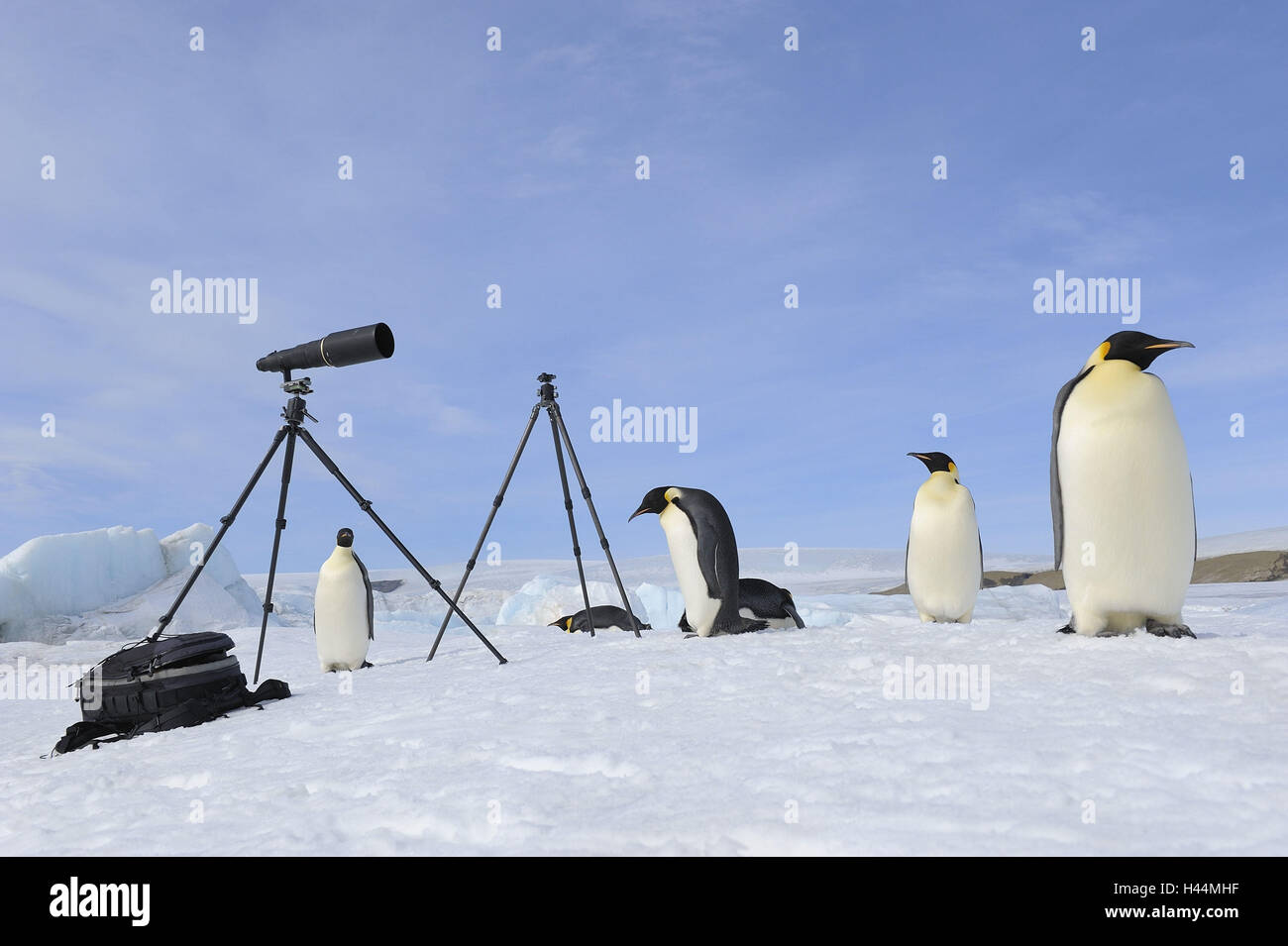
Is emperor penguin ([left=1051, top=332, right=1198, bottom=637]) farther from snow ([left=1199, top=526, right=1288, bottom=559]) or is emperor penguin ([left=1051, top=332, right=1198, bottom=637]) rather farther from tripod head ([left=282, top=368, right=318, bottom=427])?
snow ([left=1199, top=526, right=1288, bottom=559])

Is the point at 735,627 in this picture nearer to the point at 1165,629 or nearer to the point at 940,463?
the point at 940,463

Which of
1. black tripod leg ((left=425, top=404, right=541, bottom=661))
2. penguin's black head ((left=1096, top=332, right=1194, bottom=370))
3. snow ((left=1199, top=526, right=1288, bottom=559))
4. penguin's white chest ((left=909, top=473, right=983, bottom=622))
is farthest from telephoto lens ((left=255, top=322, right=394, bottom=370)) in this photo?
snow ((left=1199, top=526, right=1288, bottom=559))

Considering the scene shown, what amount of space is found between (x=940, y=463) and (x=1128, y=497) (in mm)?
1884

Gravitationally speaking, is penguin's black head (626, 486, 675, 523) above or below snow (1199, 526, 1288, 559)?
above

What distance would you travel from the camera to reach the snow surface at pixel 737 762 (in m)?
1.32

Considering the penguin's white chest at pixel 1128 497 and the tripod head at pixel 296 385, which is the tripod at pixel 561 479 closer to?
the tripod head at pixel 296 385

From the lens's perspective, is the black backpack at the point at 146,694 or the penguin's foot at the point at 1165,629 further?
the black backpack at the point at 146,694

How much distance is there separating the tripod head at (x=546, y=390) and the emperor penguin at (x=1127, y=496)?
108 inches

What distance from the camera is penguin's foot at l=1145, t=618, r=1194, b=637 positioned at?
9.37 ft

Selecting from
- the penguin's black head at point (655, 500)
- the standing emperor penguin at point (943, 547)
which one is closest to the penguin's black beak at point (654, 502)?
the penguin's black head at point (655, 500)

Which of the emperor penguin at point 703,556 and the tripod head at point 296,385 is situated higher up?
the tripod head at point 296,385

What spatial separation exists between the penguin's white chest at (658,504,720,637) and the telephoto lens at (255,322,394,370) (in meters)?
1.68
